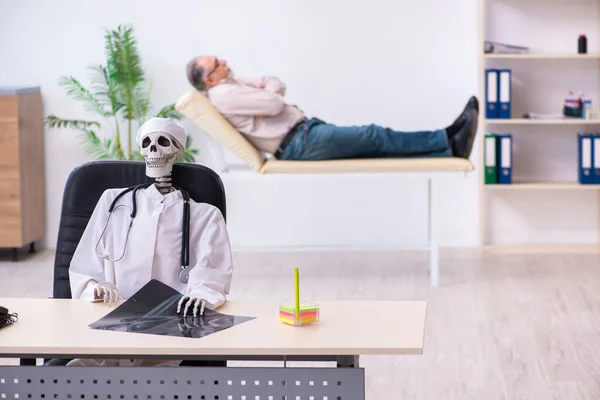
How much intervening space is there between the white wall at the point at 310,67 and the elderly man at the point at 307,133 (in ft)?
2.70

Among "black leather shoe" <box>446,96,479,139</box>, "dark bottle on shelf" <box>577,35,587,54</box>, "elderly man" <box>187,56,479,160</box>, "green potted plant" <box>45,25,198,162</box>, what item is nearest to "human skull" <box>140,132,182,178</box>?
"elderly man" <box>187,56,479,160</box>

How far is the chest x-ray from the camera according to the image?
223cm

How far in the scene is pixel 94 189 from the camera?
292cm

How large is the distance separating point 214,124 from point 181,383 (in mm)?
3115

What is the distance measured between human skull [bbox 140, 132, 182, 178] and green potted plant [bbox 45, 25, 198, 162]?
321 centimetres

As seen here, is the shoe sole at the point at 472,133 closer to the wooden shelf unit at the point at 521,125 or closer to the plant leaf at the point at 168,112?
the wooden shelf unit at the point at 521,125

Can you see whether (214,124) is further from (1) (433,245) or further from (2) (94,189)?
(2) (94,189)

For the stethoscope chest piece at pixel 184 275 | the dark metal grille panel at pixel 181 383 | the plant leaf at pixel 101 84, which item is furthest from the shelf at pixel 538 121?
the dark metal grille panel at pixel 181 383

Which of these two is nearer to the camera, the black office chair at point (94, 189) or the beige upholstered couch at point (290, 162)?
the black office chair at point (94, 189)

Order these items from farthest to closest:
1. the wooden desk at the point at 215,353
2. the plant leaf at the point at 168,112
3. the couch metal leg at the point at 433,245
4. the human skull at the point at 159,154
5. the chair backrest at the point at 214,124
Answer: the plant leaf at the point at 168,112 → the couch metal leg at the point at 433,245 → the chair backrest at the point at 214,124 → the human skull at the point at 159,154 → the wooden desk at the point at 215,353

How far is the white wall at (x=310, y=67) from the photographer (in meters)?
6.26

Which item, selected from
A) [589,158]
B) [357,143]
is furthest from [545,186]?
[357,143]

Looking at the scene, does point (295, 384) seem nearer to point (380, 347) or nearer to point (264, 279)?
point (380, 347)

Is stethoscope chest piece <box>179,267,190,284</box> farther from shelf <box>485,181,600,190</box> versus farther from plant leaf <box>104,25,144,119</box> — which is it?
shelf <box>485,181,600,190</box>
